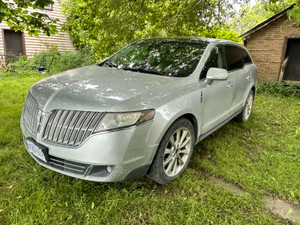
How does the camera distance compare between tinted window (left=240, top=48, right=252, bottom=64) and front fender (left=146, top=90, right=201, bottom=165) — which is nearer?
front fender (left=146, top=90, right=201, bottom=165)

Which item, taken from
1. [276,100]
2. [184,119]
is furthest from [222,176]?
[276,100]

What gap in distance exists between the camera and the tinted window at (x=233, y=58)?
12.0ft

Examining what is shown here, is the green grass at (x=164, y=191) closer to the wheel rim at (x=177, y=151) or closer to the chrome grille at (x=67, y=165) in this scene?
the wheel rim at (x=177, y=151)

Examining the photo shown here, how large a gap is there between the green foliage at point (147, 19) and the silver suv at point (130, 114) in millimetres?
3143

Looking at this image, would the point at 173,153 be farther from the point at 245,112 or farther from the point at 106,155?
the point at 245,112

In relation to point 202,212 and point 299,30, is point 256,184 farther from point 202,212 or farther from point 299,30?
point 299,30

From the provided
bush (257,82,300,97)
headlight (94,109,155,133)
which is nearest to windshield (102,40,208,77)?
headlight (94,109,155,133)

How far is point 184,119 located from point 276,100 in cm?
604

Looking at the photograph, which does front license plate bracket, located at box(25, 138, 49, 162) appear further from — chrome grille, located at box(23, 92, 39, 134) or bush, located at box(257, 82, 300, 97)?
bush, located at box(257, 82, 300, 97)

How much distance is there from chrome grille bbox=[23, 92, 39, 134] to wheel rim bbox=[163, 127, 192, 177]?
132 cm

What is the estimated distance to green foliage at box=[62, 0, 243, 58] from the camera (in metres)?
5.95

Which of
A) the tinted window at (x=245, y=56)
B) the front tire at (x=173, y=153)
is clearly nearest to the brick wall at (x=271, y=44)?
the tinted window at (x=245, y=56)

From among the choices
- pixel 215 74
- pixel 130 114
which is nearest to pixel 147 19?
pixel 215 74

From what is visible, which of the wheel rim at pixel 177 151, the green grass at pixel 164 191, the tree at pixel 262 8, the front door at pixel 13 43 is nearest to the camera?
the green grass at pixel 164 191
